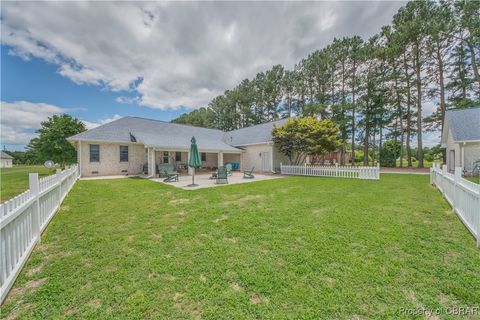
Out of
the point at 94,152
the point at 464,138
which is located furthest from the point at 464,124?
the point at 94,152

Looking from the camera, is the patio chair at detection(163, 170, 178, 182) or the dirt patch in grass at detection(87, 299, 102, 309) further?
the patio chair at detection(163, 170, 178, 182)

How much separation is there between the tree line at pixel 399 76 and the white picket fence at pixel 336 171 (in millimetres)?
12414

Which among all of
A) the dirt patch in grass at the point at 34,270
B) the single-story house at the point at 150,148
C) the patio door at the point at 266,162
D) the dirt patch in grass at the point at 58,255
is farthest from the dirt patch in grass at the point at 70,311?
the patio door at the point at 266,162

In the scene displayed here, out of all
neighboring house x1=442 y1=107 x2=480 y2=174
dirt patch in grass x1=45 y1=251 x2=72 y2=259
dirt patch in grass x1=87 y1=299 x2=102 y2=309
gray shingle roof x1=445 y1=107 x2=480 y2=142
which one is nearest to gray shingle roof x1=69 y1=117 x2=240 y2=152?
dirt patch in grass x1=45 y1=251 x2=72 y2=259

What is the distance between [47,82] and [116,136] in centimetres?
576

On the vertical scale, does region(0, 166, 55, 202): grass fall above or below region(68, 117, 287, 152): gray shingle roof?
below

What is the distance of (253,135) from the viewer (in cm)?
→ 2173

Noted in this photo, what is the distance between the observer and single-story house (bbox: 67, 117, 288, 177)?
15.2m

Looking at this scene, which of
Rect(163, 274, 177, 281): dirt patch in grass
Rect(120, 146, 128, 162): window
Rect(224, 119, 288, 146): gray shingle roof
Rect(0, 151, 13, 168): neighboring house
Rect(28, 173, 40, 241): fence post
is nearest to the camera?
Rect(163, 274, 177, 281): dirt patch in grass

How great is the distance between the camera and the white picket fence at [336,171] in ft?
41.4

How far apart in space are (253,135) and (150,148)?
10819 millimetres

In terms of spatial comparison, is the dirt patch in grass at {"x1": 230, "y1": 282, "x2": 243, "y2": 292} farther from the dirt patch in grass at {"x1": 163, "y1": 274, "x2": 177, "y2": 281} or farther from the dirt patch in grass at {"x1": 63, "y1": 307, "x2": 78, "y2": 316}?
the dirt patch in grass at {"x1": 63, "y1": 307, "x2": 78, "y2": 316}

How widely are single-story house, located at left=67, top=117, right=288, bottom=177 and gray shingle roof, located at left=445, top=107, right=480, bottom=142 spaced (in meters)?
13.4

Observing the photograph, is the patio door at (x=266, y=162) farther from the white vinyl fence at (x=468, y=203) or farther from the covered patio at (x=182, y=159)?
the white vinyl fence at (x=468, y=203)
